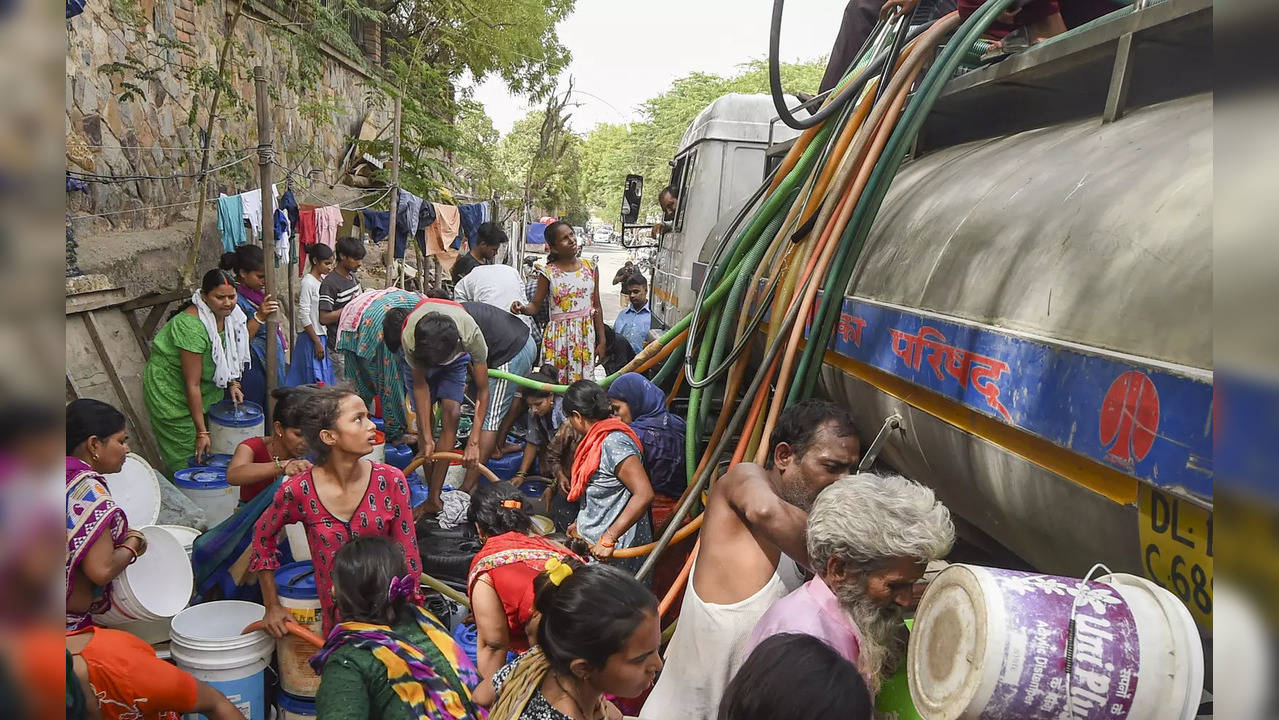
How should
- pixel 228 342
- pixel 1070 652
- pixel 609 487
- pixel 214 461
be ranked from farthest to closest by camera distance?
pixel 228 342, pixel 214 461, pixel 609 487, pixel 1070 652

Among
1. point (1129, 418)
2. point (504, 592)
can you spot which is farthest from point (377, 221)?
point (1129, 418)

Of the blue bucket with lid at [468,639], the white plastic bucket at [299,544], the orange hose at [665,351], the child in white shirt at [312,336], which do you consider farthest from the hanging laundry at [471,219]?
the blue bucket with lid at [468,639]

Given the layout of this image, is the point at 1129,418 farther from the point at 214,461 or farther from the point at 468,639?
the point at 214,461

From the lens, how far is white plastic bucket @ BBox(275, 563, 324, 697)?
2.81 m

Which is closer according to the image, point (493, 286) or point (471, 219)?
point (493, 286)

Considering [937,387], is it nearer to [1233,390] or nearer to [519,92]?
[1233,390]

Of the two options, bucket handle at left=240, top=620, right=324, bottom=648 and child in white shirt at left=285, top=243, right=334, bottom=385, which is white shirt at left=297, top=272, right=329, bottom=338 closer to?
child in white shirt at left=285, top=243, right=334, bottom=385

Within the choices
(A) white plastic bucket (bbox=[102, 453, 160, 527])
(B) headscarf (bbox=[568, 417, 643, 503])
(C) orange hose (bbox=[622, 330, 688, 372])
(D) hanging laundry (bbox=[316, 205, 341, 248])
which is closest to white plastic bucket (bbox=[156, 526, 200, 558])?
(A) white plastic bucket (bbox=[102, 453, 160, 527])

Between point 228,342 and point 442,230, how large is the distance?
558 centimetres

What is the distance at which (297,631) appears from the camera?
2746 mm

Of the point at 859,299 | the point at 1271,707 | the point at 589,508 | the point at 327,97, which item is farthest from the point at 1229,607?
the point at 327,97

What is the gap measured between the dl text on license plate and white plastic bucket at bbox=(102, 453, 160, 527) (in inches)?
135

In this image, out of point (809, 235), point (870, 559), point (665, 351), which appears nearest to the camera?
point (870, 559)

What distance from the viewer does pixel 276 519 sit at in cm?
273
